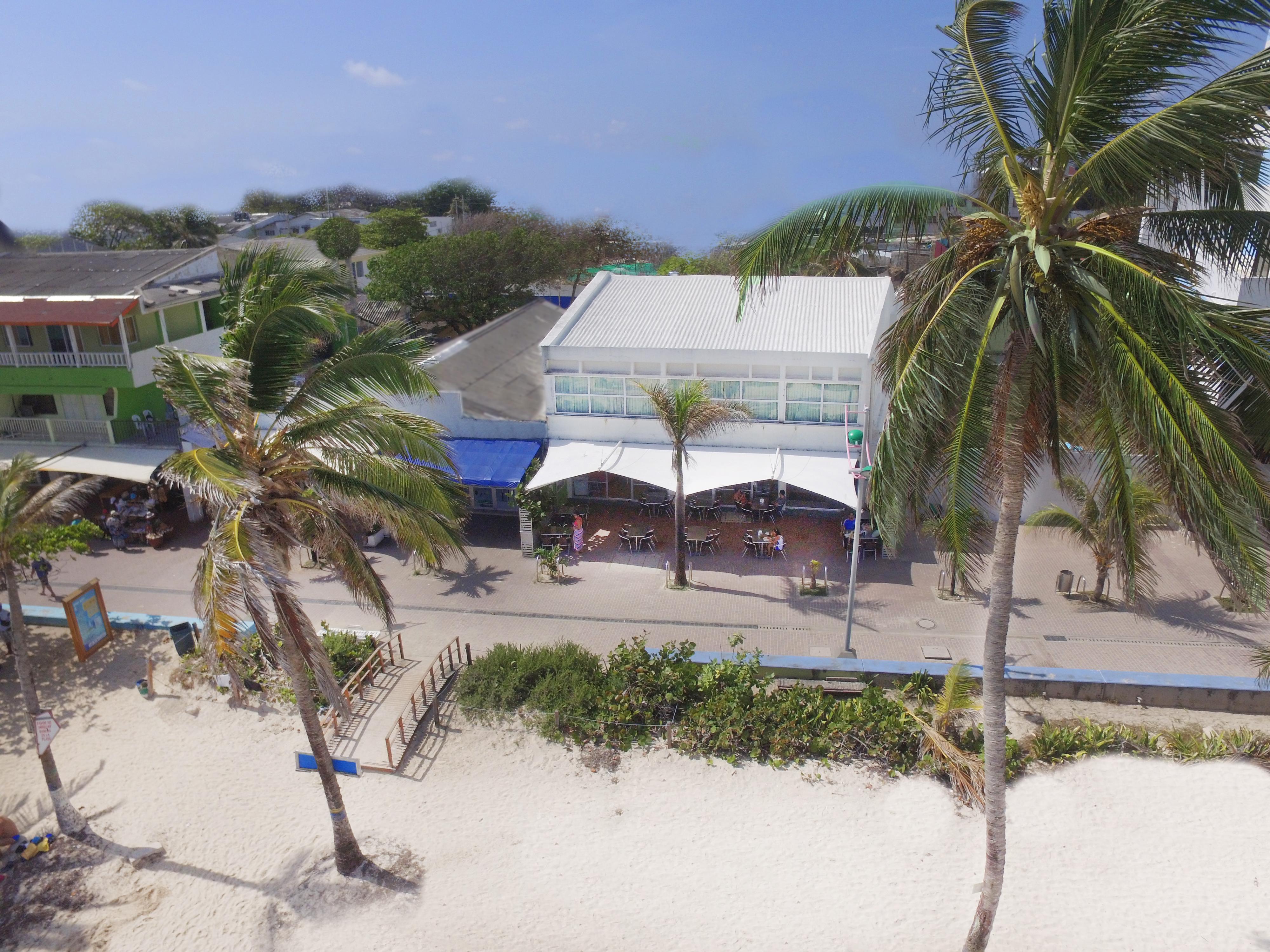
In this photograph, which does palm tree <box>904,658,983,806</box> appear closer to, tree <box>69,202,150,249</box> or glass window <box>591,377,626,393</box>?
glass window <box>591,377,626,393</box>

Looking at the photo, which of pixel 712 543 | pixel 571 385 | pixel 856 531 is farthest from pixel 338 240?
pixel 856 531

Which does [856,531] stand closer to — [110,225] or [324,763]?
[324,763]

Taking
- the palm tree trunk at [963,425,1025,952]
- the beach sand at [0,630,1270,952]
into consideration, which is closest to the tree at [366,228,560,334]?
the beach sand at [0,630,1270,952]

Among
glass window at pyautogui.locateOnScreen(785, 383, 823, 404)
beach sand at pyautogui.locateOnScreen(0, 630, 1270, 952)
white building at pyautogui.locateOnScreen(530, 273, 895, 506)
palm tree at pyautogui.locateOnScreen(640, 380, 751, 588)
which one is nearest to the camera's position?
beach sand at pyautogui.locateOnScreen(0, 630, 1270, 952)

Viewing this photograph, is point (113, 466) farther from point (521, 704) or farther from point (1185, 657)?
point (1185, 657)

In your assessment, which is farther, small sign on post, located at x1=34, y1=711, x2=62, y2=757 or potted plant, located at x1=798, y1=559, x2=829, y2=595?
potted plant, located at x1=798, y1=559, x2=829, y2=595

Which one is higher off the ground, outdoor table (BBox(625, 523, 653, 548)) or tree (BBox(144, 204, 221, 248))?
tree (BBox(144, 204, 221, 248))
